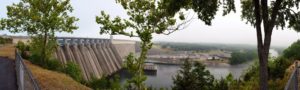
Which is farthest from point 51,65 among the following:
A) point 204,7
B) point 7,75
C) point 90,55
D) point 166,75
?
point 166,75

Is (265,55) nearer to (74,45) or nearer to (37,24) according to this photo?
(37,24)

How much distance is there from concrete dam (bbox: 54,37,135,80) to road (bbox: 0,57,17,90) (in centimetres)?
2867

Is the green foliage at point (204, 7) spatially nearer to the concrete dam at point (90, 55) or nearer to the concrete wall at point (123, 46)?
the concrete dam at point (90, 55)

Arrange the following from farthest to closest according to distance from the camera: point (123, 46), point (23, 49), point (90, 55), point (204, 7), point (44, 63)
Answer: point (123, 46), point (90, 55), point (23, 49), point (44, 63), point (204, 7)

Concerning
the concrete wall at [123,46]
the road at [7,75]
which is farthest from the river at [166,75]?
the road at [7,75]

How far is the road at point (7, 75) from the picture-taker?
19692 mm

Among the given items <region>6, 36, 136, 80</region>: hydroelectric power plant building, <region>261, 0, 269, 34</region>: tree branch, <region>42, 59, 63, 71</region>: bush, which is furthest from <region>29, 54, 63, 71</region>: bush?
<region>261, 0, 269, 34</region>: tree branch

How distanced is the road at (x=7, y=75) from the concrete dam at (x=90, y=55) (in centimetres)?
2867

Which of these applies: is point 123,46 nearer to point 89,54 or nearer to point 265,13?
point 89,54

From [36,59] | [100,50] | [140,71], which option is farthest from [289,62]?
[100,50]

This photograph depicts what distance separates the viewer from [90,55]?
74562mm

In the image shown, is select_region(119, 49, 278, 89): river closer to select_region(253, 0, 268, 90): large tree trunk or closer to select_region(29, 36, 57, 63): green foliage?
select_region(29, 36, 57, 63): green foliage

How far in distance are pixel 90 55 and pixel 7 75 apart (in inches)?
2049

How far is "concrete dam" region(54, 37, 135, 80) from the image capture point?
201ft
